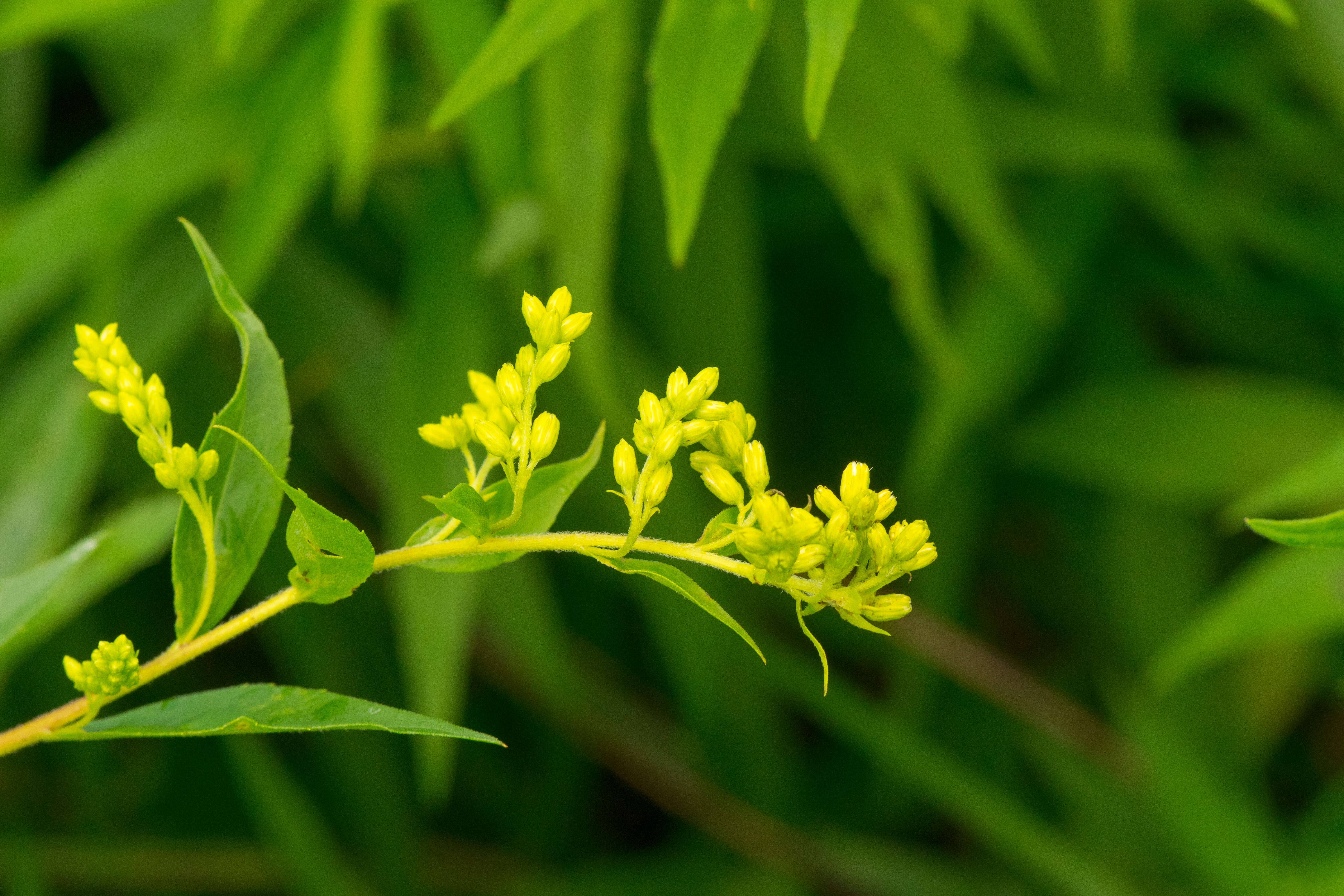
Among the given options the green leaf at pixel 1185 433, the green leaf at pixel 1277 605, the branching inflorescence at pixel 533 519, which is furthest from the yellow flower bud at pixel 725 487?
the green leaf at pixel 1185 433

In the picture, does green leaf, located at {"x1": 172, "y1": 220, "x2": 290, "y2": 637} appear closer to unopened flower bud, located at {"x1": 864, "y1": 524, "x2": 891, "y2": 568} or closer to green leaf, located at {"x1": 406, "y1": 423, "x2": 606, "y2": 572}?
green leaf, located at {"x1": 406, "y1": 423, "x2": 606, "y2": 572}

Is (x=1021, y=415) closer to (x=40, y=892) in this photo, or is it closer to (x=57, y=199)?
(x=57, y=199)

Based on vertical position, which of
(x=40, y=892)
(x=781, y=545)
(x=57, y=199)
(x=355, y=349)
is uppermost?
(x=57, y=199)

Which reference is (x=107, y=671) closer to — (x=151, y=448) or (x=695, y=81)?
(x=151, y=448)

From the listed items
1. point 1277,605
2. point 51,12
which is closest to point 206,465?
point 51,12


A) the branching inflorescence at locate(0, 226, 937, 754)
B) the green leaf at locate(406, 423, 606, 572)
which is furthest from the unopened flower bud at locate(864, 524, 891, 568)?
the green leaf at locate(406, 423, 606, 572)

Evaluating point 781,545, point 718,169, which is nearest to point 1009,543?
point 718,169
